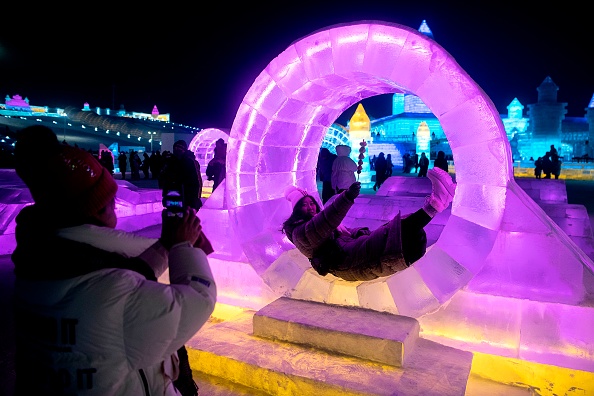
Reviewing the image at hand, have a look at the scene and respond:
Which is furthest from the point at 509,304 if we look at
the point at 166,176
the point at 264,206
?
the point at 166,176

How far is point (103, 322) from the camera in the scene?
53.4 inches

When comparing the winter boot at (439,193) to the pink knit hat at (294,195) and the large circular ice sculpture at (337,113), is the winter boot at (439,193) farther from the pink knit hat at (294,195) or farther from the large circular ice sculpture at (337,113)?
the pink knit hat at (294,195)

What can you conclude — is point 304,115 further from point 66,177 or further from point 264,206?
point 66,177

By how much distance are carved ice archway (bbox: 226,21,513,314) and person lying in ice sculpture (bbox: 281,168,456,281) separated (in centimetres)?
17

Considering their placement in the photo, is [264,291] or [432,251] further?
[264,291]

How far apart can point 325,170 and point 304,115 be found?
5701 mm

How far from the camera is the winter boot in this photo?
3281mm

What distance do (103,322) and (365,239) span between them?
8.40ft

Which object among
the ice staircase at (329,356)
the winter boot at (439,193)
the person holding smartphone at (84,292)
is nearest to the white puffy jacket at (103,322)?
the person holding smartphone at (84,292)

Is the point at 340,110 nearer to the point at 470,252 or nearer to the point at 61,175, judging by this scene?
the point at 470,252

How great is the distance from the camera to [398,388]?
266 cm

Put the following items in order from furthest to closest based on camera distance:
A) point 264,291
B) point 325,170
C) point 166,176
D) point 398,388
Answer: point 325,170 < point 166,176 < point 264,291 < point 398,388

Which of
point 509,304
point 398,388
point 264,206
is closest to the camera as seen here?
point 398,388

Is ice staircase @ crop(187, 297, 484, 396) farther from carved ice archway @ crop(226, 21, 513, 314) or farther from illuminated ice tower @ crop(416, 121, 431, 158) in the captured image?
illuminated ice tower @ crop(416, 121, 431, 158)
